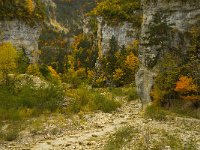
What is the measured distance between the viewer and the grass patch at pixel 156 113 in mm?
39638

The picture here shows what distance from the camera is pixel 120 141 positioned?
28781 millimetres

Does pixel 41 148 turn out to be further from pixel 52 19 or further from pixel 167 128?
pixel 52 19

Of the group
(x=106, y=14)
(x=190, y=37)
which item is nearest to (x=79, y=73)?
(x=106, y=14)

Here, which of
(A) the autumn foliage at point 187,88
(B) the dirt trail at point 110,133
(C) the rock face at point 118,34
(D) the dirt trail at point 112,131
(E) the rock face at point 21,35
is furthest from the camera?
(C) the rock face at point 118,34

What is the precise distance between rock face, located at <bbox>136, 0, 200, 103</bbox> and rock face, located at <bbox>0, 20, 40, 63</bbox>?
34.1m

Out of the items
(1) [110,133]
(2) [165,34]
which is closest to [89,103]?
(2) [165,34]

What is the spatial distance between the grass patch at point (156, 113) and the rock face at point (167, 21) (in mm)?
3878

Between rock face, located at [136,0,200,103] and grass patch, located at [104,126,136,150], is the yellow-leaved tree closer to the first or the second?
rock face, located at [136,0,200,103]

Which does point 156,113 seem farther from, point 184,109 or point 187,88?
point 187,88

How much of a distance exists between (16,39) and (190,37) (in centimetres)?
4108

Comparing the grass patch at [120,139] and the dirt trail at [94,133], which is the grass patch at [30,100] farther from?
the grass patch at [120,139]

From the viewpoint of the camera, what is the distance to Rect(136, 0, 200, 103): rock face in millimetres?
45250

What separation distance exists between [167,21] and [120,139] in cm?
2029

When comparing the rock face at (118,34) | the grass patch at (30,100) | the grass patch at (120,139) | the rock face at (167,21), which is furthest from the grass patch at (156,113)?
the rock face at (118,34)
